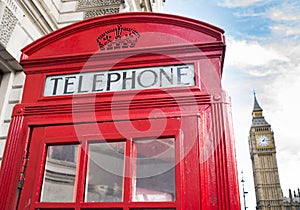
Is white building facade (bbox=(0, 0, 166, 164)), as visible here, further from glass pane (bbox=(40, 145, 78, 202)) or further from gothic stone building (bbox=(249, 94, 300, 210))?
gothic stone building (bbox=(249, 94, 300, 210))

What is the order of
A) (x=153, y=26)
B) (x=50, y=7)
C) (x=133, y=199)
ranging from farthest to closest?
(x=50, y=7)
(x=153, y=26)
(x=133, y=199)

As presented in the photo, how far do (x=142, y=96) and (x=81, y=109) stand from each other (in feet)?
1.03

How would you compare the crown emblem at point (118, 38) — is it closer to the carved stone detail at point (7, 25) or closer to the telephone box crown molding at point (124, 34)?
the telephone box crown molding at point (124, 34)

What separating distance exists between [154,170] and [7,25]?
259cm

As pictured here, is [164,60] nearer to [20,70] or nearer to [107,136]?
[107,136]

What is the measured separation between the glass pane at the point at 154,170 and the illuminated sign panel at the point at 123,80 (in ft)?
0.97

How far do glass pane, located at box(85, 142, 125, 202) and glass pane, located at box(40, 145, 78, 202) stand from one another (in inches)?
3.1

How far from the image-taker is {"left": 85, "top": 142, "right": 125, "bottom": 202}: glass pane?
1.24m

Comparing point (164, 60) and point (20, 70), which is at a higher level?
point (20, 70)

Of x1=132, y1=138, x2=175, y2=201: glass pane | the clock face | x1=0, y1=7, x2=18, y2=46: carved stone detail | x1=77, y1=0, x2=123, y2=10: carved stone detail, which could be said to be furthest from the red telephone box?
the clock face

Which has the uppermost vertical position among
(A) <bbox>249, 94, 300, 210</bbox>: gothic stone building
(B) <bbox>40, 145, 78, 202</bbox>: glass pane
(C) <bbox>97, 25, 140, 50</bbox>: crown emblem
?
(A) <bbox>249, 94, 300, 210</bbox>: gothic stone building

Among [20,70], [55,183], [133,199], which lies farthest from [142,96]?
A: [20,70]

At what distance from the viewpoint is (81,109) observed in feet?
4.65

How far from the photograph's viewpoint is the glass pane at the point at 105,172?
4.07ft
